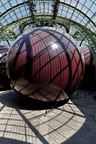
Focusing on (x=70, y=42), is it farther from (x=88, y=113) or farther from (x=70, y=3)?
(x=70, y=3)

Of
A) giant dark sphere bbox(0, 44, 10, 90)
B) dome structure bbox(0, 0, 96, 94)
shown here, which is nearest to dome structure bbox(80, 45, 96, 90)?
dome structure bbox(0, 0, 96, 94)

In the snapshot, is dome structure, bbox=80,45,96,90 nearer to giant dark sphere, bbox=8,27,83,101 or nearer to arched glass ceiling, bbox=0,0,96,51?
arched glass ceiling, bbox=0,0,96,51

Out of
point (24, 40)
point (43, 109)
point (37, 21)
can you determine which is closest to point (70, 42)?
point (24, 40)

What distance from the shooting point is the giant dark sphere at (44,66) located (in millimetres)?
14180

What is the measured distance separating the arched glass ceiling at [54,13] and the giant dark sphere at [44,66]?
10.0m

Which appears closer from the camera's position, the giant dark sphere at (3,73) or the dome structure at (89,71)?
the giant dark sphere at (3,73)

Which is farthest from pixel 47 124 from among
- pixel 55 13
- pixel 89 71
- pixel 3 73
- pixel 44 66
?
pixel 55 13

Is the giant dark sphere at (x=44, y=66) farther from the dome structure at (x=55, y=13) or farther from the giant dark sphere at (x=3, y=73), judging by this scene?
the dome structure at (x=55, y=13)

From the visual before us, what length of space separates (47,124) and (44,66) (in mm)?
3891

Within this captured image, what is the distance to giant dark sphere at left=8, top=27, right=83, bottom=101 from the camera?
46.5ft

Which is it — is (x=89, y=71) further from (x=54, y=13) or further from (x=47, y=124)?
(x=47, y=124)

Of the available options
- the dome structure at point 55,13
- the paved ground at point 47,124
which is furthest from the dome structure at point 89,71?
the paved ground at point 47,124

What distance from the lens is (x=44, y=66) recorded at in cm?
1416

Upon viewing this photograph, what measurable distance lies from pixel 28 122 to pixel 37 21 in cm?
2523
